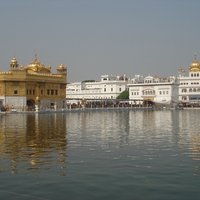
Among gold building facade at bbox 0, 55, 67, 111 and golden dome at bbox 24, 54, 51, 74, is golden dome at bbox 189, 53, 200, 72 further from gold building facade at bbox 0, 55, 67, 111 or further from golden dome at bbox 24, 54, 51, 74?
golden dome at bbox 24, 54, 51, 74

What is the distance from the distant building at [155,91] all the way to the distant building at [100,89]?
4.14 m

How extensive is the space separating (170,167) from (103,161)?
183 centimetres

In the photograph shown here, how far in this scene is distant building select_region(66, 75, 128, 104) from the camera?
87750 mm

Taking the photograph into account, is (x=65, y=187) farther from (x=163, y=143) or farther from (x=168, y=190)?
(x=163, y=143)

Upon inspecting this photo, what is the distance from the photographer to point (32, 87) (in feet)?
175

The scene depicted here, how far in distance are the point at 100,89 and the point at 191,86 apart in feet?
64.4

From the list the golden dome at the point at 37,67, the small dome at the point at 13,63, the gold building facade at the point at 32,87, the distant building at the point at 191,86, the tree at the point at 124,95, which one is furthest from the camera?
the tree at the point at 124,95

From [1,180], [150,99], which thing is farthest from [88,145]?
[150,99]

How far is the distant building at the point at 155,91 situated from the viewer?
7800 centimetres

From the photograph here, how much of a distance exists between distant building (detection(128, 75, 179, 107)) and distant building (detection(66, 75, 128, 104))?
4144mm

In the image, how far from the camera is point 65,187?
27.0 feet

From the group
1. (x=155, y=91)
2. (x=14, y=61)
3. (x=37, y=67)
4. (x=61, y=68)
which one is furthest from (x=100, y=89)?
(x=14, y=61)

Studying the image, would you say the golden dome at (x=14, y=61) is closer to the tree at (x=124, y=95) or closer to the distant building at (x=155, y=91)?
the distant building at (x=155, y=91)

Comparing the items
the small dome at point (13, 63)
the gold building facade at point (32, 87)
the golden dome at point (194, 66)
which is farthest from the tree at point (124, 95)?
the small dome at point (13, 63)
